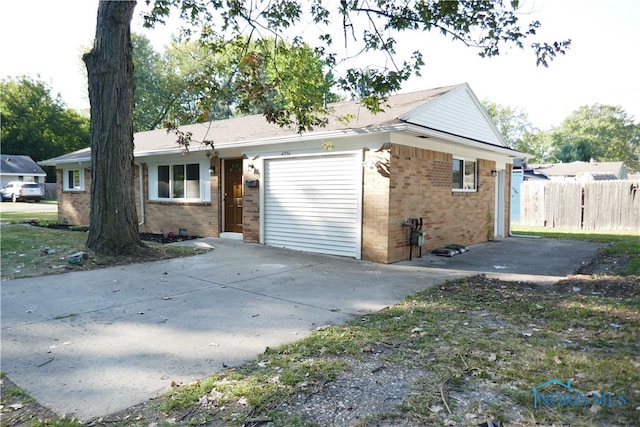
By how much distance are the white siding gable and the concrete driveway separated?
3463 mm

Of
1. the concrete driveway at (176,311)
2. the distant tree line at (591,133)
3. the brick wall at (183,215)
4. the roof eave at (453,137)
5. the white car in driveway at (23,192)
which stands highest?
the distant tree line at (591,133)

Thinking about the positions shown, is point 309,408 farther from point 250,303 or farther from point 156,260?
point 156,260

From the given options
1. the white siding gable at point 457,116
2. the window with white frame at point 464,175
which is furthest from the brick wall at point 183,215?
the window with white frame at point 464,175

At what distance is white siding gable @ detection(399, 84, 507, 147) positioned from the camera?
10.1 m

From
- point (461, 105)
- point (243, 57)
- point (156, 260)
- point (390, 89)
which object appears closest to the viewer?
point (390, 89)

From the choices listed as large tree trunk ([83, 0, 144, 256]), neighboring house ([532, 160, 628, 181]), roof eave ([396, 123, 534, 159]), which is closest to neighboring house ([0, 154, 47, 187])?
large tree trunk ([83, 0, 144, 256])

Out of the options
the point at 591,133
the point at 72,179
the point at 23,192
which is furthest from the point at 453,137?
the point at 591,133

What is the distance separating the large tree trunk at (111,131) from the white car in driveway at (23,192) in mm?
31852

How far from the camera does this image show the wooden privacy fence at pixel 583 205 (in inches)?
657

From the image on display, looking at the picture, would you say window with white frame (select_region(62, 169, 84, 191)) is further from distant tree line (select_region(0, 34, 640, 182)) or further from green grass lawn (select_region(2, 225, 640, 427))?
green grass lawn (select_region(2, 225, 640, 427))

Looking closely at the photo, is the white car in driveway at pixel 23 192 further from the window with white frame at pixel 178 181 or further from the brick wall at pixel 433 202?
the brick wall at pixel 433 202

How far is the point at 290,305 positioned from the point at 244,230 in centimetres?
655

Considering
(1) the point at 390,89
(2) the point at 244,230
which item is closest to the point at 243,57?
(1) the point at 390,89

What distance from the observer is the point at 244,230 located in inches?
472
